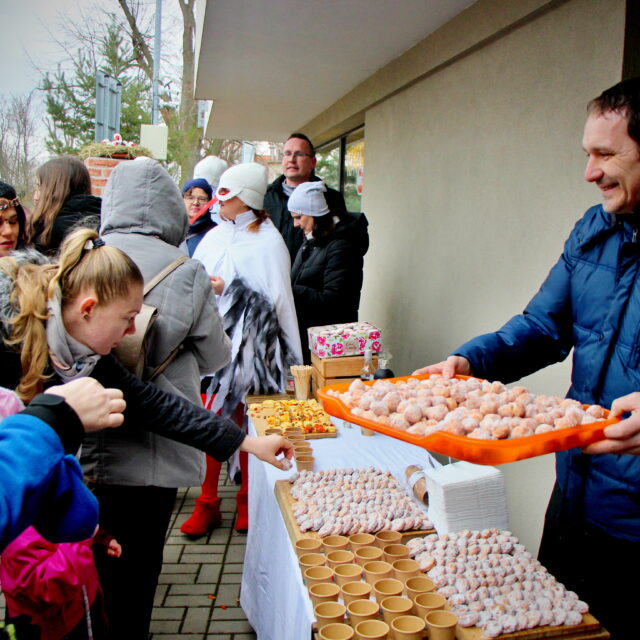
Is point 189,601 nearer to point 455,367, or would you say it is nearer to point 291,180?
point 455,367

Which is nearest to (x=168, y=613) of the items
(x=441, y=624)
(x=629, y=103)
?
(x=441, y=624)

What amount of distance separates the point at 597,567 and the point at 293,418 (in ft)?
5.20

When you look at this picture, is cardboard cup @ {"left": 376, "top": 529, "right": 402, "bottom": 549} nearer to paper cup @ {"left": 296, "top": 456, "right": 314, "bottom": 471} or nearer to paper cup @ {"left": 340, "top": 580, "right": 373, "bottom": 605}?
paper cup @ {"left": 340, "top": 580, "right": 373, "bottom": 605}

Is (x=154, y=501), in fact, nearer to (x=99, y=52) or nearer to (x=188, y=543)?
(x=188, y=543)

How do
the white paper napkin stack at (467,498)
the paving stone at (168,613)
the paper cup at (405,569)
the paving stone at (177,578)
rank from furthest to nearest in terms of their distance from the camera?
the paving stone at (177,578) → the paving stone at (168,613) → the white paper napkin stack at (467,498) → the paper cup at (405,569)

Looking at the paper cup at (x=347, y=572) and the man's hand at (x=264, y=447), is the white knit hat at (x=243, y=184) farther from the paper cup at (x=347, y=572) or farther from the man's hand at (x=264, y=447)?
the paper cup at (x=347, y=572)

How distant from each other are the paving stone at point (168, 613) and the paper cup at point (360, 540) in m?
1.50

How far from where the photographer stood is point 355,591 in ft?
5.34

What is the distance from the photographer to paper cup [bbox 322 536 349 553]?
1.85 metres

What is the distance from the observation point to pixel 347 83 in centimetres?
618

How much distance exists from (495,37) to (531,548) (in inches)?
109

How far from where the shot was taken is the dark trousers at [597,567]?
166 centimetres

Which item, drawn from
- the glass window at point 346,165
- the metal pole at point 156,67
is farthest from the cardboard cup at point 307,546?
the metal pole at point 156,67

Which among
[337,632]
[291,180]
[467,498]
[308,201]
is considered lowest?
[337,632]
